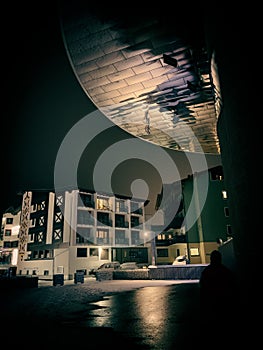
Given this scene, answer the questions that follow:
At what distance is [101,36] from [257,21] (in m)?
7.17

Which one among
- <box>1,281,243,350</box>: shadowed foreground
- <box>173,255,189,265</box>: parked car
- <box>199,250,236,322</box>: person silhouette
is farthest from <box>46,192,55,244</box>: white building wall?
<box>199,250,236,322</box>: person silhouette

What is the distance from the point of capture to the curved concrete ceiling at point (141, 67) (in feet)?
29.9

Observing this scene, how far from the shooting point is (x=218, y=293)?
4883 millimetres

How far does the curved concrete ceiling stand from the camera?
912 cm

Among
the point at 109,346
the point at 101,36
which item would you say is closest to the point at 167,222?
the point at 101,36

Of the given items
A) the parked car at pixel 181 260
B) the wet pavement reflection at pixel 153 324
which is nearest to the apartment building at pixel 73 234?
the parked car at pixel 181 260

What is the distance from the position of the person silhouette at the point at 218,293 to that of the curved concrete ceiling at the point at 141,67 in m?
6.40

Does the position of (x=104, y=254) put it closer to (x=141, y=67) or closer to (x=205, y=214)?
(x=205, y=214)

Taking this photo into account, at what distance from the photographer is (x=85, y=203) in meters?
41.0

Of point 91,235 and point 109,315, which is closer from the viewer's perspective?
point 109,315

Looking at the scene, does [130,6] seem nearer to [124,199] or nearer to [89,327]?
[89,327]

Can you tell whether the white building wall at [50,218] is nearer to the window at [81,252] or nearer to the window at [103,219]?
the window at [81,252]

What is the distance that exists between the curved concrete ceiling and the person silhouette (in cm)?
640

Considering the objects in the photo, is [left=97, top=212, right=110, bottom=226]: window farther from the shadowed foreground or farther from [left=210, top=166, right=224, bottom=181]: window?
the shadowed foreground
